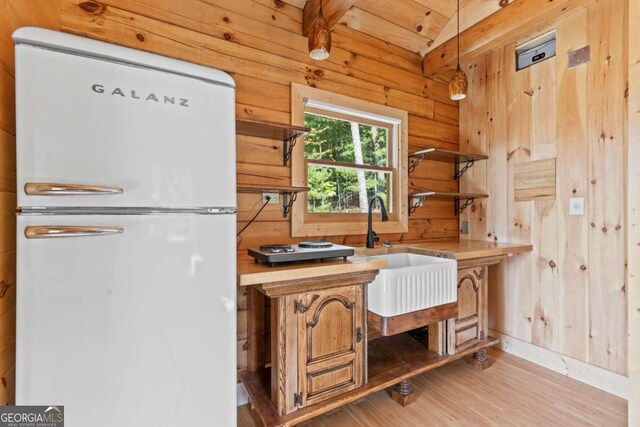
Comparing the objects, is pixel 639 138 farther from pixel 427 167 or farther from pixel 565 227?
pixel 427 167

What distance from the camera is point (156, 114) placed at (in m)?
1.07

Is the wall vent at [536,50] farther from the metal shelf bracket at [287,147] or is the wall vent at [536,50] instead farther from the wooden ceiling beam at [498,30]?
the metal shelf bracket at [287,147]

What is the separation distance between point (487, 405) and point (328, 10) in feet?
8.79

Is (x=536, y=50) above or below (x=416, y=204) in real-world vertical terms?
above

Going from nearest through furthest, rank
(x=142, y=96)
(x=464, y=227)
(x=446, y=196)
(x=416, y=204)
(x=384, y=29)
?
(x=142, y=96) < (x=384, y=29) < (x=416, y=204) < (x=446, y=196) < (x=464, y=227)

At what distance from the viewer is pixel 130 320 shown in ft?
3.33

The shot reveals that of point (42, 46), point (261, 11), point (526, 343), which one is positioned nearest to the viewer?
point (42, 46)

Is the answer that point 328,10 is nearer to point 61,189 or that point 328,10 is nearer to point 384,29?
point 384,29

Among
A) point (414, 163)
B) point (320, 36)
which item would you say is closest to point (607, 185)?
point (414, 163)

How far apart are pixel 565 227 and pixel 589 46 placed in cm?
126

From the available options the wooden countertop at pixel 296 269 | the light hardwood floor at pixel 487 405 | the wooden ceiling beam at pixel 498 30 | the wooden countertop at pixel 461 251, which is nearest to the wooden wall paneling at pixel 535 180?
the wooden countertop at pixel 461 251

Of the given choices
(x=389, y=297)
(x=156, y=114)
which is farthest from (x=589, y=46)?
(x=156, y=114)

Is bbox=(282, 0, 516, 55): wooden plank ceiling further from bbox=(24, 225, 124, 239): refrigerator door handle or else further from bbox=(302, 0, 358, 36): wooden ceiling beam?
bbox=(24, 225, 124, 239): refrigerator door handle

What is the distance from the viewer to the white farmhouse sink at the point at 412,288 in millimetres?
1620
